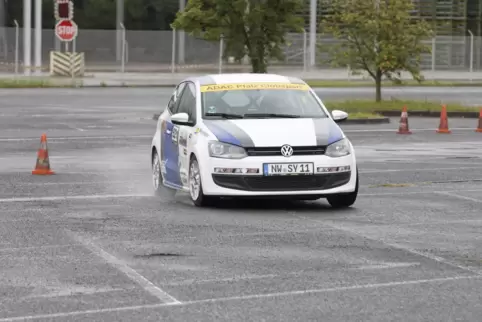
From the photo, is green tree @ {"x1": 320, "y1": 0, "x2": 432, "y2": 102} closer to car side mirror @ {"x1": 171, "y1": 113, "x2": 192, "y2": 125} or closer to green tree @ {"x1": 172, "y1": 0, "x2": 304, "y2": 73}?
green tree @ {"x1": 172, "y1": 0, "x2": 304, "y2": 73}

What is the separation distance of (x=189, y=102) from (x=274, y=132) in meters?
1.70

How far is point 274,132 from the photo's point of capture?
14.0m

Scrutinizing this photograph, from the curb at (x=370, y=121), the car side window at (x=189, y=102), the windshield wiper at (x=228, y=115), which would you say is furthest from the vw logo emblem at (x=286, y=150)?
the curb at (x=370, y=121)

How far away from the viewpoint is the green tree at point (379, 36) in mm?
34531

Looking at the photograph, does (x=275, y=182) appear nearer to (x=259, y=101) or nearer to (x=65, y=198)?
(x=259, y=101)

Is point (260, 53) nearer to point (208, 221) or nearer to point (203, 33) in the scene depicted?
point (203, 33)

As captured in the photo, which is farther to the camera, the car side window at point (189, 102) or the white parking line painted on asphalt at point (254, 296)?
the car side window at point (189, 102)

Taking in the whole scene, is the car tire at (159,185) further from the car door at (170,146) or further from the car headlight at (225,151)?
the car headlight at (225,151)

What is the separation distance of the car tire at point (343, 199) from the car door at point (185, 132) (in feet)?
5.18

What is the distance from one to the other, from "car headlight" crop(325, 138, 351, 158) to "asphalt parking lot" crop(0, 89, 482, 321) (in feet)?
2.01

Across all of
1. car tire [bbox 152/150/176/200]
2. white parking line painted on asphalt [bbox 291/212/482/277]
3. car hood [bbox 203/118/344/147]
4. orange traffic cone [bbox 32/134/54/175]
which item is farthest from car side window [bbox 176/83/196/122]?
orange traffic cone [bbox 32/134/54/175]

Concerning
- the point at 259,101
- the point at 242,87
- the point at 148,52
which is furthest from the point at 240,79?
the point at 148,52

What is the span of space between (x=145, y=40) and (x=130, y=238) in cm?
4600

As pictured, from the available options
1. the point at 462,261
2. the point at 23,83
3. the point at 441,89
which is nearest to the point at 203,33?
the point at 23,83
